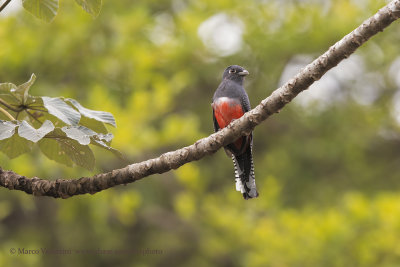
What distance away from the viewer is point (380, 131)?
10.4 meters

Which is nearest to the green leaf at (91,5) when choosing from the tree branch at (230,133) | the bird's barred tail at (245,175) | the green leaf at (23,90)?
the green leaf at (23,90)

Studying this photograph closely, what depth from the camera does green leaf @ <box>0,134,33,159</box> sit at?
2.73 m

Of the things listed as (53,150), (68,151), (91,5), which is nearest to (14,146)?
(53,150)

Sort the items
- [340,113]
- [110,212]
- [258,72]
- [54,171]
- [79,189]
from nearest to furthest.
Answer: [79,189]
[54,171]
[110,212]
[258,72]
[340,113]

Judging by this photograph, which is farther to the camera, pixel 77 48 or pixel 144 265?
pixel 144 265

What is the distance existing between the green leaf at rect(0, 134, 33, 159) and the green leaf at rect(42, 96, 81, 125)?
0.36 metres

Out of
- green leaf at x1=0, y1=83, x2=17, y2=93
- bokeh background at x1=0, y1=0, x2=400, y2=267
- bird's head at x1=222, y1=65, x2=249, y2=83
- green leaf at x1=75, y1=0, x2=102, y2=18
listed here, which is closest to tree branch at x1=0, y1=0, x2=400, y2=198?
green leaf at x1=0, y1=83, x2=17, y2=93

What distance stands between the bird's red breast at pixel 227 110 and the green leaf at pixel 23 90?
205 cm

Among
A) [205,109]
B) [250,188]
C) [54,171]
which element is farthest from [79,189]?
[205,109]

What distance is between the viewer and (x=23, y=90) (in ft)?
8.29

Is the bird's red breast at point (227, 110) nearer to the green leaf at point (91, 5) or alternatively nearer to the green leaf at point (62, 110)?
the green leaf at point (91, 5)

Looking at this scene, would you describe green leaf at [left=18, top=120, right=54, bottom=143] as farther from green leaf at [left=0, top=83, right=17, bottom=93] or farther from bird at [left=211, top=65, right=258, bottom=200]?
bird at [left=211, top=65, right=258, bottom=200]

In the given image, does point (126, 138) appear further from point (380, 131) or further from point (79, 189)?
point (380, 131)

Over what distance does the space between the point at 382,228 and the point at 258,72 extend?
10.2 ft
